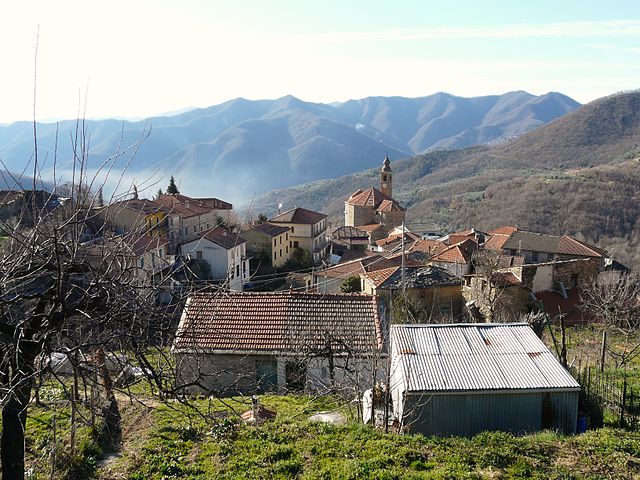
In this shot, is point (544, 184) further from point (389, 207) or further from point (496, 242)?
point (496, 242)

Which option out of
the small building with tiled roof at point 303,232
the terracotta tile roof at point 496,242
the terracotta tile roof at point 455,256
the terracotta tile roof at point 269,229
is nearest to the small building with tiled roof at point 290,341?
the terracotta tile roof at point 455,256

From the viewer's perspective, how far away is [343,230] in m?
61.2

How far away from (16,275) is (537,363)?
9005 mm

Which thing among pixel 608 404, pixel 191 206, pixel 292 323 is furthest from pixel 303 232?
pixel 608 404

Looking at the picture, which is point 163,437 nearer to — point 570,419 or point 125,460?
point 125,460

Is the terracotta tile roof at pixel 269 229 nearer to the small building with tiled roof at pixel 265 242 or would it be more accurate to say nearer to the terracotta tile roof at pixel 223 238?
the small building with tiled roof at pixel 265 242

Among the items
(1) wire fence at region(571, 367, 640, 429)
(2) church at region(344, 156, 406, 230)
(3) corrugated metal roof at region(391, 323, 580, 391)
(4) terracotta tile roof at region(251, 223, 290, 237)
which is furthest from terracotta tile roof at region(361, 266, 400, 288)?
(2) church at region(344, 156, 406, 230)

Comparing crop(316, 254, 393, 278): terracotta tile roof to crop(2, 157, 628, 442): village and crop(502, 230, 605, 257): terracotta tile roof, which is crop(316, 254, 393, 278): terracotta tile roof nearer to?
crop(2, 157, 628, 442): village

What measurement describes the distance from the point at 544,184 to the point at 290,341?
75891mm

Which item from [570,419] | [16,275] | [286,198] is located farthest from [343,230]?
[286,198]

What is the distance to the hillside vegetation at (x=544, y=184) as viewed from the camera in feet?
218

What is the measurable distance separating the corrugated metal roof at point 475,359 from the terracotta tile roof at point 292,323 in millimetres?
2289

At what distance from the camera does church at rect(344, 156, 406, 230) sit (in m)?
60.7

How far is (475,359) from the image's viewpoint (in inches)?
421
